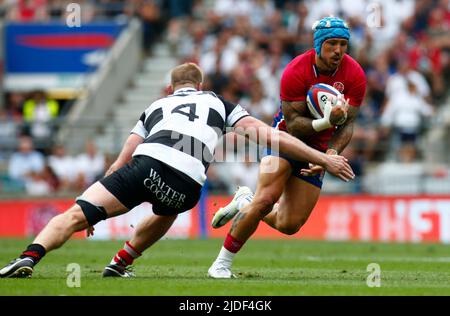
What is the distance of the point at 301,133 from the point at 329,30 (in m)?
1.11

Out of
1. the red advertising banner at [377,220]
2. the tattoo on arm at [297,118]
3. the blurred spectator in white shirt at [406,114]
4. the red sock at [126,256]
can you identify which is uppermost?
the blurred spectator in white shirt at [406,114]

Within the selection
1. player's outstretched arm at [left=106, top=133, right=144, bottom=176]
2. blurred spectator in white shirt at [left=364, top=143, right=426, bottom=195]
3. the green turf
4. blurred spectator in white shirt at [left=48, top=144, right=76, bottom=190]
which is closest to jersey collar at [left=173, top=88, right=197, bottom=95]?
player's outstretched arm at [left=106, top=133, right=144, bottom=176]

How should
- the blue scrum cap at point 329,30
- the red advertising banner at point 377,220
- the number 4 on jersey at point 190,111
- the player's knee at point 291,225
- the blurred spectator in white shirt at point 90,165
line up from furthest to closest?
the blurred spectator in white shirt at point 90,165
the red advertising banner at point 377,220
the player's knee at point 291,225
the blue scrum cap at point 329,30
the number 4 on jersey at point 190,111

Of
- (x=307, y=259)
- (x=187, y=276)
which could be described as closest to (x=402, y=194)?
(x=307, y=259)

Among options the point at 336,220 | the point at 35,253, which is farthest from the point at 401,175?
the point at 35,253

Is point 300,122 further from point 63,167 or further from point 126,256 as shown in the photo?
point 63,167

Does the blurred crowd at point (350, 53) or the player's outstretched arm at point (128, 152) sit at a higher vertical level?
the blurred crowd at point (350, 53)

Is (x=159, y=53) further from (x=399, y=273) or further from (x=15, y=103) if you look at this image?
(x=399, y=273)

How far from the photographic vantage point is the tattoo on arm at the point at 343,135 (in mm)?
11094

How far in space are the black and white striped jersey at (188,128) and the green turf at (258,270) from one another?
3.80ft

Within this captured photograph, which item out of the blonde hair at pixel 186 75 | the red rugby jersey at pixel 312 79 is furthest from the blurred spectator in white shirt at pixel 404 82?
the blonde hair at pixel 186 75

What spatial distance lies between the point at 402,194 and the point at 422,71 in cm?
361

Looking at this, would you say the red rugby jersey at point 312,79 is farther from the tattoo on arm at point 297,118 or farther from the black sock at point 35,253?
the black sock at point 35,253

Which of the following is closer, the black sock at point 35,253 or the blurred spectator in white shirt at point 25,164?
the black sock at point 35,253
